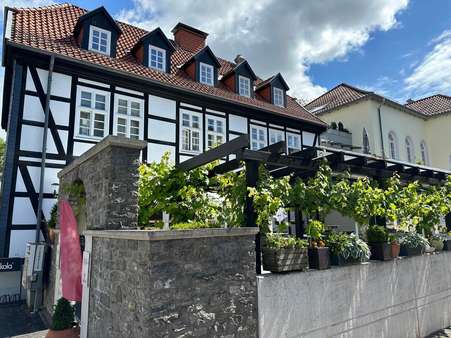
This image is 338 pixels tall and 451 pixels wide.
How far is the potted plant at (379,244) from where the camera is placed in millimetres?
6285

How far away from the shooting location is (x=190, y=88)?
1278 cm

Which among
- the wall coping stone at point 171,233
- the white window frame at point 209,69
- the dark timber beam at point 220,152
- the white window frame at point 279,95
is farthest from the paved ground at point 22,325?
the white window frame at point 279,95

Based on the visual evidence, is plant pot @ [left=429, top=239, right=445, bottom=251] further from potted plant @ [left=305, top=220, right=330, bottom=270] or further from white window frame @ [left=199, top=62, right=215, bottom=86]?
white window frame @ [left=199, top=62, right=215, bottom=86]

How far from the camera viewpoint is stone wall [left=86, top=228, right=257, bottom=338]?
3.58m

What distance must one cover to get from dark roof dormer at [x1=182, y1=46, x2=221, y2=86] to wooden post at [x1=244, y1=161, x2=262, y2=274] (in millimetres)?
9861

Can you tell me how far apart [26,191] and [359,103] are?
724 inches

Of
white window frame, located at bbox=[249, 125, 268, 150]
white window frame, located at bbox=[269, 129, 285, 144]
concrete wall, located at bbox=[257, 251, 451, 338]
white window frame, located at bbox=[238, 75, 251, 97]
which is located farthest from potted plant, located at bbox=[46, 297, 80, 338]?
white window frame, located at bbox=[238, 75, 251, 97]

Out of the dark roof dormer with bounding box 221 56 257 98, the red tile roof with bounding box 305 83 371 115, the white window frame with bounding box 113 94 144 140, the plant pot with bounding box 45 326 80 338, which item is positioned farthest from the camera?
the red tile roof with bounding box 305 83 371 115

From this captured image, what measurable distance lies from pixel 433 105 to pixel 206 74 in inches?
778

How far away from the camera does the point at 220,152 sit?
5270 millimetres

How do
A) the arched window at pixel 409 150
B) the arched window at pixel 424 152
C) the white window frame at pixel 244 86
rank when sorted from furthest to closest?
the arched window at pixel 424 152
the arched window at pixel 409 150
the white window frame at pixel 244 86

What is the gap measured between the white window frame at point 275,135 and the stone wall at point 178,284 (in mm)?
11114

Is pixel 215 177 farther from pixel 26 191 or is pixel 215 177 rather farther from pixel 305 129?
pixel 305 129

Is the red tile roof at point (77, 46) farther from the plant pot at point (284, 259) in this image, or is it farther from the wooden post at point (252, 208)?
A: the plant pot at point (284, 259)
